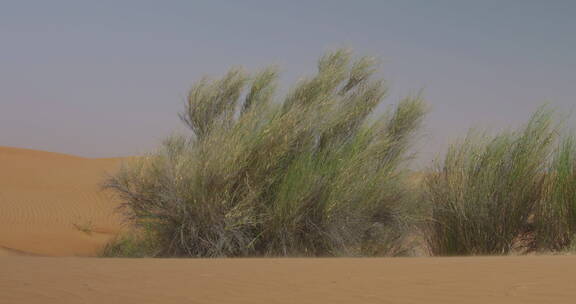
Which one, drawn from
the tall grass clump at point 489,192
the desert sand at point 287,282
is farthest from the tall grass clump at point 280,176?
the desert sand at point 287,282

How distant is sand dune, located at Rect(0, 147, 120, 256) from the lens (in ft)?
47.9

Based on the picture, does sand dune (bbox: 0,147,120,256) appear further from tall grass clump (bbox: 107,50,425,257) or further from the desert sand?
the desert sand

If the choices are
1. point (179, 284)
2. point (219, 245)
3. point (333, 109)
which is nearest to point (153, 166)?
point (219, 245)

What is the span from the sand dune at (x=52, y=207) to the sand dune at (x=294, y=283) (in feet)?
19.6

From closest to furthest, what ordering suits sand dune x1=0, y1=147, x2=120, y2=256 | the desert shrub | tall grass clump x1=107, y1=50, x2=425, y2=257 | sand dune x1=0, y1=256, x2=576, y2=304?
sand dune x1=0, y1=256, x2=576, y2=304
tall grass clump x1=107, y1=50, x2=425, y2=257
the desert shrub
sand dune x1=0, y1=147, x2=120, y2=256

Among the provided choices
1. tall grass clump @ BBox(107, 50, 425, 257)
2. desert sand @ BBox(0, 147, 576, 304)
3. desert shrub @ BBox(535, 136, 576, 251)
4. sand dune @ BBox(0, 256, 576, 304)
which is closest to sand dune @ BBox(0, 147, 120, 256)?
tall grass clump @ BBox(107, 50, 425, 257)

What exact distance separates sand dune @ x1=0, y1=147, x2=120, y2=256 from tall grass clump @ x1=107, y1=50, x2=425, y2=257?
211cm

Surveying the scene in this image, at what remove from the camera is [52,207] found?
21.9 meters

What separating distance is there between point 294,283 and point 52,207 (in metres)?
19.5

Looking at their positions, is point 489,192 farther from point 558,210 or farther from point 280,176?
point 280,176

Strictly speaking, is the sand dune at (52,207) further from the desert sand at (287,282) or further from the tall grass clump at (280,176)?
the desert sand at (287,282)

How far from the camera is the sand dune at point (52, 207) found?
47.9ft

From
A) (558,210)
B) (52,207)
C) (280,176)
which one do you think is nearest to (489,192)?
(558,210)

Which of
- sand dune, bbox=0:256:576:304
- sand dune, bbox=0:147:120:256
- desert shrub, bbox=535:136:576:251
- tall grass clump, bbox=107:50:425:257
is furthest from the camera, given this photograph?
sand dune, bbox=0:147:120:256
